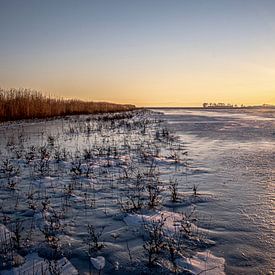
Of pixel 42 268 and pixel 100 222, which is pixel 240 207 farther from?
pixel 42 268

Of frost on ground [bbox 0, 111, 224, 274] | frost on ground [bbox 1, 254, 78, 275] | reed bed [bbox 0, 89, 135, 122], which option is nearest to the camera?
frost on ground [bbox 1, 254, 78, 275]

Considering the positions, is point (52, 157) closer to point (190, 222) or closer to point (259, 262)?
point (190, 222)

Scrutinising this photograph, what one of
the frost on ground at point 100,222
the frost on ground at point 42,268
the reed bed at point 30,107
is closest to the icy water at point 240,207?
the frost on ground at point 100,222

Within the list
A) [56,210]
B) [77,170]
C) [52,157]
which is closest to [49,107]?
[52,157]

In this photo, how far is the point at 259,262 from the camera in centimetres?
295

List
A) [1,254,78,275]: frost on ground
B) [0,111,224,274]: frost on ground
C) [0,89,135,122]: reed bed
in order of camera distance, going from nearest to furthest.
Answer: [1,254,78,275]: frost on ground < [0,111,224,274]: frost on ground < [0,89,135,122]: reed bed

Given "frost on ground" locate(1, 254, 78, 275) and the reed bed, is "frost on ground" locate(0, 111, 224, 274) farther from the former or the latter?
the reed bed

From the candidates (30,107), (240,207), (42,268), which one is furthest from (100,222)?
(30,107)

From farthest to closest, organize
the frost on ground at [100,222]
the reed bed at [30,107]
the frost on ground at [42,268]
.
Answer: the reed bed at [30,107] < the frost on ground at [100,222] < the frost on ground at [42,268]

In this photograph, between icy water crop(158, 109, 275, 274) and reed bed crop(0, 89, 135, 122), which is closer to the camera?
icy water crop(158, 109, 275, 274)

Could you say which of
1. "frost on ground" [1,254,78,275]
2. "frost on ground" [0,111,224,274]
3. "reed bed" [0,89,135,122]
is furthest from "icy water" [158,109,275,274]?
"reed bed" [0,89,135,122]

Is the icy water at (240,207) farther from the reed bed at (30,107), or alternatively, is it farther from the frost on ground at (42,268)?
the reed bed at (30,107)

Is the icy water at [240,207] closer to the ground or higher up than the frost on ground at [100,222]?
higher up

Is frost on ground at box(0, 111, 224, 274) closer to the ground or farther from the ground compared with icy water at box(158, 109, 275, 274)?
closer to the ground
